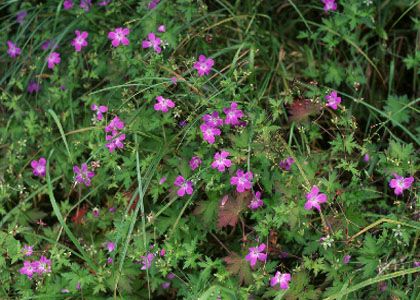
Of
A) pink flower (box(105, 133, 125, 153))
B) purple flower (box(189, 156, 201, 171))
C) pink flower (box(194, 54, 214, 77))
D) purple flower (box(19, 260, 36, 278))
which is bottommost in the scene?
purple flower (box(19, 260, 36, 278))

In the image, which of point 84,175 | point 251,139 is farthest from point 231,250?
point 84,175

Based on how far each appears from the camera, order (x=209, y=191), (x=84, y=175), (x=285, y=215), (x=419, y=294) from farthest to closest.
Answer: (x=84, y=175) → (x=209, y=191) → (x=285, y=215) → (x=419, y=294)

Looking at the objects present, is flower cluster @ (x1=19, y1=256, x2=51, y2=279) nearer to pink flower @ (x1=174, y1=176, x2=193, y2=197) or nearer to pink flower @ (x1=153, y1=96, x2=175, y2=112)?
pink flower @ (x1=174, y1=176, x2=193, y2=197)

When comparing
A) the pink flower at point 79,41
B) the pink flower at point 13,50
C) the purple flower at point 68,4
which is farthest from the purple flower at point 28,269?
the purple flower at point 68,4

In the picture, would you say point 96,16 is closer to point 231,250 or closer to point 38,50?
point 38,50

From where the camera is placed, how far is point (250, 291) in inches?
97.0

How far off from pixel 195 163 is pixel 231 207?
0.24m

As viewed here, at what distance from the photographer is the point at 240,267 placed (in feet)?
8.25

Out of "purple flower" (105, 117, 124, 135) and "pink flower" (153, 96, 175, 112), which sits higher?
"pink flower" (153, 96, 175, 112)

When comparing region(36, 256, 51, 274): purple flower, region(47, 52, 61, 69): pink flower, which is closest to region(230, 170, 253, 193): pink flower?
region(36, 256, 51, 274): purple flower

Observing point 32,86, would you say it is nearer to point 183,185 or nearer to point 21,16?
point 21,16

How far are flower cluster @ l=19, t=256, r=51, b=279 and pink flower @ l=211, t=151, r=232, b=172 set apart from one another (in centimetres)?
82

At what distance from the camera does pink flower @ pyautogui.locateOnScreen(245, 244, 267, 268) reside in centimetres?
247

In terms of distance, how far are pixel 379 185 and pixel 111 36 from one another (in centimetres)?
146
